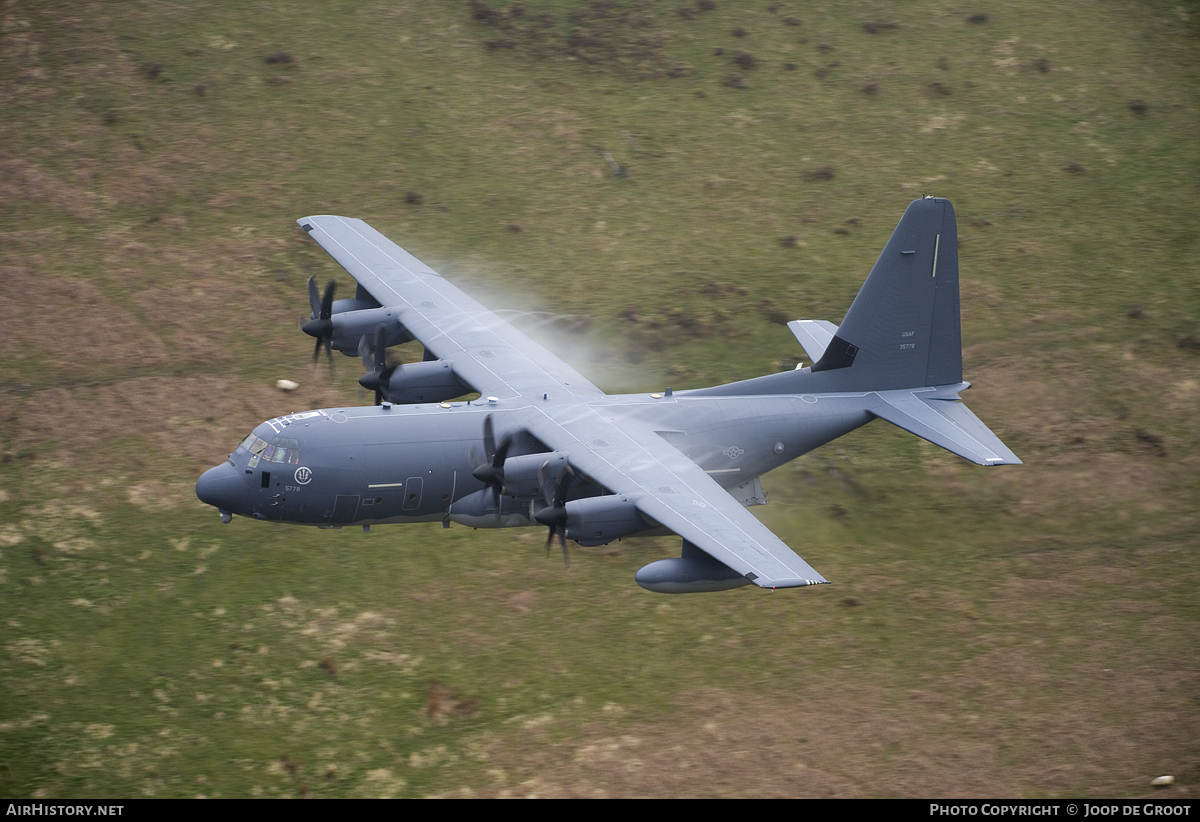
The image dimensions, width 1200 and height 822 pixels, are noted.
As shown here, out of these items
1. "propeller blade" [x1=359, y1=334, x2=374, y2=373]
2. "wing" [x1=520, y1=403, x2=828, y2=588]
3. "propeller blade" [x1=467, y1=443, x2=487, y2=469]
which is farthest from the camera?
"propeller blade" [x1=359, y1=334, x2=374, y2=373]

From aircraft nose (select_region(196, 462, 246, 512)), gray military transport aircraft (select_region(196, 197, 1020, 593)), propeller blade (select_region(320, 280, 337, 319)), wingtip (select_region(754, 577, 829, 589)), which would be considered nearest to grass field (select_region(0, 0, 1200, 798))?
aircraft nose (select_region(196, 462, 246, 512))

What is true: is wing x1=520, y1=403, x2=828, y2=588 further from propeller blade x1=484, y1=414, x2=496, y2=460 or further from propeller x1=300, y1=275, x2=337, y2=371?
propeller x1=300, y1=275, x2=337, y2=371

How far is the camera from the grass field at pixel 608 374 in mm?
30938

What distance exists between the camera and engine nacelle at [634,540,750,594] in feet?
94.4

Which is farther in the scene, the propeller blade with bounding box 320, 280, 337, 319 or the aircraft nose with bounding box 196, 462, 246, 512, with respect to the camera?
the propeller blade with bounding box 320, 280, 337, 319

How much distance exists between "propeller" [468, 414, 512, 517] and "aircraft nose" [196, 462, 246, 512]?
6477 mm

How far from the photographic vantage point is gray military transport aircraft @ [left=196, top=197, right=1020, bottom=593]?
97.0 feet

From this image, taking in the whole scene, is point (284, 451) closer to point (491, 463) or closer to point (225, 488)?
point (225, 488)

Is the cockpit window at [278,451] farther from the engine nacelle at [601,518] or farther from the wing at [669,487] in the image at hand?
the engine nacelle at [601,518]

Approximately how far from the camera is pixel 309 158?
185 ft

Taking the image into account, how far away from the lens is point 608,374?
45.3 meters

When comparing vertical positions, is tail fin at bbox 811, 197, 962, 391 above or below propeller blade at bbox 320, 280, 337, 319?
above

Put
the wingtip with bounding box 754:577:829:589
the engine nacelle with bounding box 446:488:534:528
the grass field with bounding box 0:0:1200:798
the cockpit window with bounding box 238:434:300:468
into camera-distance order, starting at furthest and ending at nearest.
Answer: the engine nacelle with bounding box 446:488:534:528, the cockpit window with bounding box 238:434:300:468, the grass field with bounding box 0:0:1200:798, the wingtip with bounding box 754:577:829:589

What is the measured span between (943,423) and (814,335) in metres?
5.37
